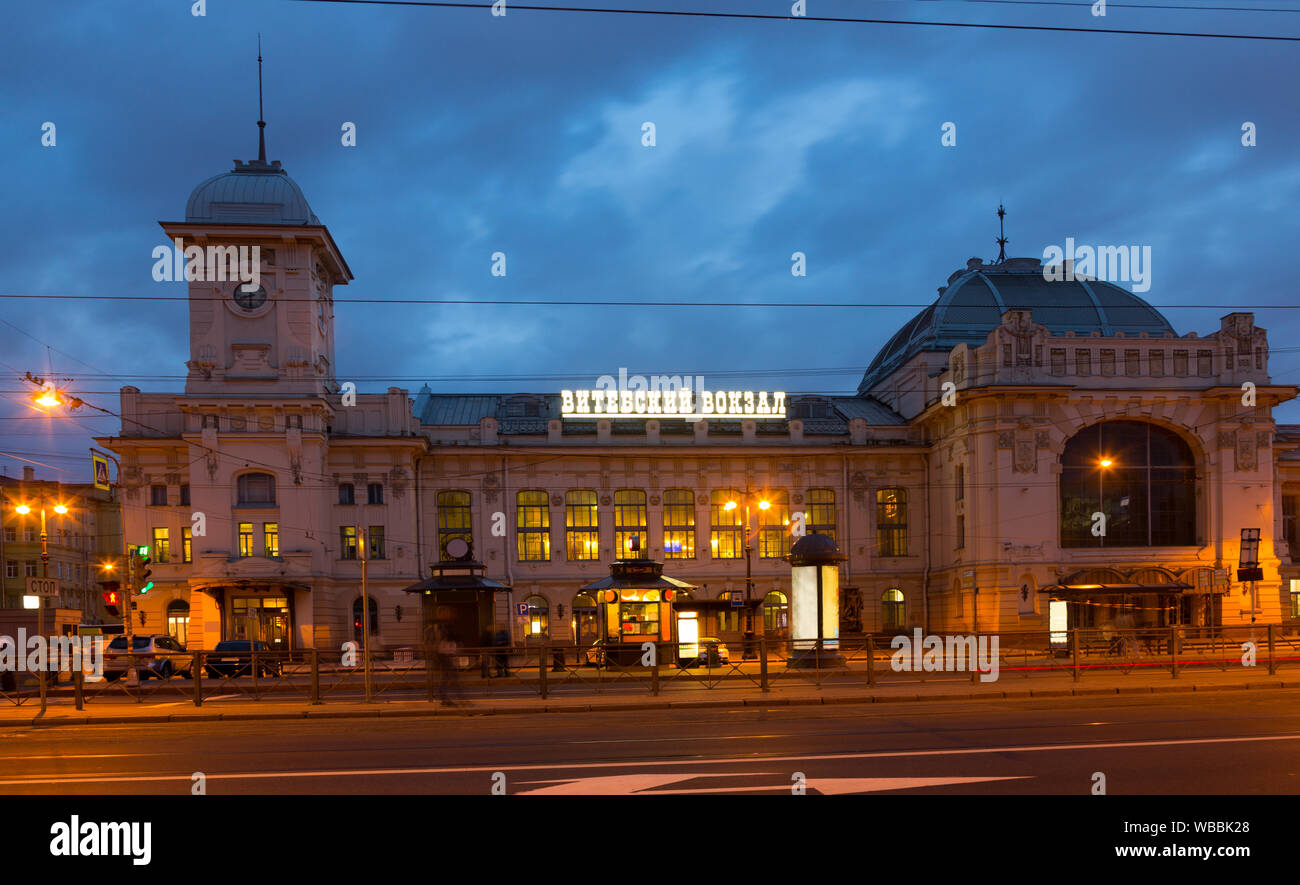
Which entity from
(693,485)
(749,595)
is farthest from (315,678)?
(693,485)

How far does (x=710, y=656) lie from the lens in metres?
29.9


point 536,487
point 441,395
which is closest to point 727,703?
point 536,487

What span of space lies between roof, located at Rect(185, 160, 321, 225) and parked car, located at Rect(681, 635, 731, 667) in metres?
34.4

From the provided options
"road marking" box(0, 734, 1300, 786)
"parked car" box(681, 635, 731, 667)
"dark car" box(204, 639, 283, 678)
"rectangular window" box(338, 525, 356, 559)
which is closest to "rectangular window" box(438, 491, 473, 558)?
"rectangular window" box(338, 525, 356, 559)

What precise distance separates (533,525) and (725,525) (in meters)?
11.4

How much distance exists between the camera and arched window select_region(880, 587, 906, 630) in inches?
2357

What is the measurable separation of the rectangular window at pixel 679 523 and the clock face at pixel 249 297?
990 inches

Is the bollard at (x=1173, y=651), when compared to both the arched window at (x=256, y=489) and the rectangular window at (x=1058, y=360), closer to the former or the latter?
the rectangular window at (x=1058, y=360)

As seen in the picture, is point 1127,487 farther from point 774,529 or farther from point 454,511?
point 454,511

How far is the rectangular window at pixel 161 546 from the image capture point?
5547 centimetres

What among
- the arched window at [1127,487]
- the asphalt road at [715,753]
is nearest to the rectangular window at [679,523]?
the arched window at [1127,487]
